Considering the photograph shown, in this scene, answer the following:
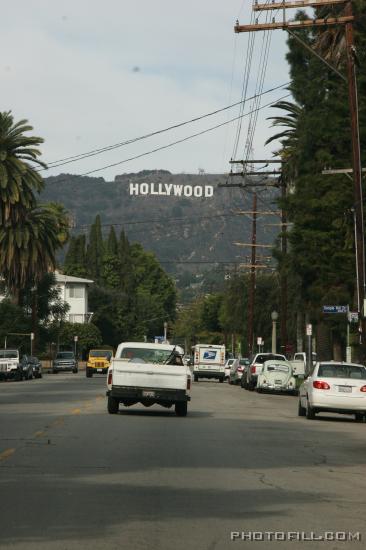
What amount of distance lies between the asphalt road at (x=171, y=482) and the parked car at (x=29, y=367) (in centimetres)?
3870

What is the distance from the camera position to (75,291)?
5674 inches

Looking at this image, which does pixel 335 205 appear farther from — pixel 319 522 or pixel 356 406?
pixel 319 522

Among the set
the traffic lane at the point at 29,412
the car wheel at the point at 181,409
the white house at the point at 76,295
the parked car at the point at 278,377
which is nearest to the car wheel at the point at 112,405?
the traffic lane at the point at 29,412

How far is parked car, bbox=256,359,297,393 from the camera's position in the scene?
47531mm

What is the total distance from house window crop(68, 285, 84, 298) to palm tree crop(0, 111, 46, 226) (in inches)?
2894

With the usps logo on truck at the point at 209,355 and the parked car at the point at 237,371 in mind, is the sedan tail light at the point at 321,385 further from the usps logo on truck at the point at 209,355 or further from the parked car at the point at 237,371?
the usps logo on truck at the point at 209,355

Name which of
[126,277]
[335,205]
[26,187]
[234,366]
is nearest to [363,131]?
[335,205]

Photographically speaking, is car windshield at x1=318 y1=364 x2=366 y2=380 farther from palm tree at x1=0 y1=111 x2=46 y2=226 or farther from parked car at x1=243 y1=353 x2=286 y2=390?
palm tree at x1=0 y1=111 x2=46 y2=226

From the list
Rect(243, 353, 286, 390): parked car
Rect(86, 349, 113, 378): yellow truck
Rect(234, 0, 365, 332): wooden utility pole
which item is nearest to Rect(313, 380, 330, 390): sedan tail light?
Rect(234, 0, 365, 332): wooden utility pole

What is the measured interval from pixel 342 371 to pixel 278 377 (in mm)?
19346

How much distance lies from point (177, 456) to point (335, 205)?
3204 centimetres

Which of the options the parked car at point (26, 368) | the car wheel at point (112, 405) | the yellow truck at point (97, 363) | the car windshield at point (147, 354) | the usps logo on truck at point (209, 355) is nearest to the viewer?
the car wheel at point (112, 405)

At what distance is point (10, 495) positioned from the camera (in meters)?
12.5

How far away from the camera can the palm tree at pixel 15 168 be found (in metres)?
68.0
